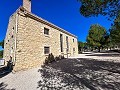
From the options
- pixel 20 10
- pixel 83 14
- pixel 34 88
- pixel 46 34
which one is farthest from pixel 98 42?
pixel 34 88

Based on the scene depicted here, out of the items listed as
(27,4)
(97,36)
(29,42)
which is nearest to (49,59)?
(29,42)

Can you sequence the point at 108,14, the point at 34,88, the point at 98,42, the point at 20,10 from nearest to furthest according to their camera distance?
the point at 34,88 < the point at 108,14 < the point at 20,10 < the point at 98,42

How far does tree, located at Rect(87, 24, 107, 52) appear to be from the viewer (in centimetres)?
3712

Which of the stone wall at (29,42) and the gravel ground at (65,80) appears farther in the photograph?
the stone wall at (29,42)

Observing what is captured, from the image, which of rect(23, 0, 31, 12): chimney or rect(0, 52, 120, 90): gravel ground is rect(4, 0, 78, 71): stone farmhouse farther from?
rect(0, 52, 120, 90): gravel ground

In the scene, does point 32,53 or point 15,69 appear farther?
point 32,53

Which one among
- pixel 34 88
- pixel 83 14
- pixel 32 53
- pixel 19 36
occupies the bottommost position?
pixel 34 88

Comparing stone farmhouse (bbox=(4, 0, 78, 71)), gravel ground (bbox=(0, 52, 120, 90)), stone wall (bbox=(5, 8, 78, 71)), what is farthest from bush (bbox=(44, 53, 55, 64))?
gravel ground (bbox=(0, 52, 120, 90))

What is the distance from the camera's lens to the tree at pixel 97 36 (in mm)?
37125

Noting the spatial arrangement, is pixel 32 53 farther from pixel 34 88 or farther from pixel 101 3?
pixel 101 3

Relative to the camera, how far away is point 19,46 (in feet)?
32.1

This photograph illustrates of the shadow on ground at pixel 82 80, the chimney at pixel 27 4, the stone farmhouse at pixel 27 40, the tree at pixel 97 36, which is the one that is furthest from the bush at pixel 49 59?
the tree at pixel 97 36

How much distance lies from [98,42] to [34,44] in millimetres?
31176

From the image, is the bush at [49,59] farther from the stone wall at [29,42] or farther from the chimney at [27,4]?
the chimney at [27,4]
